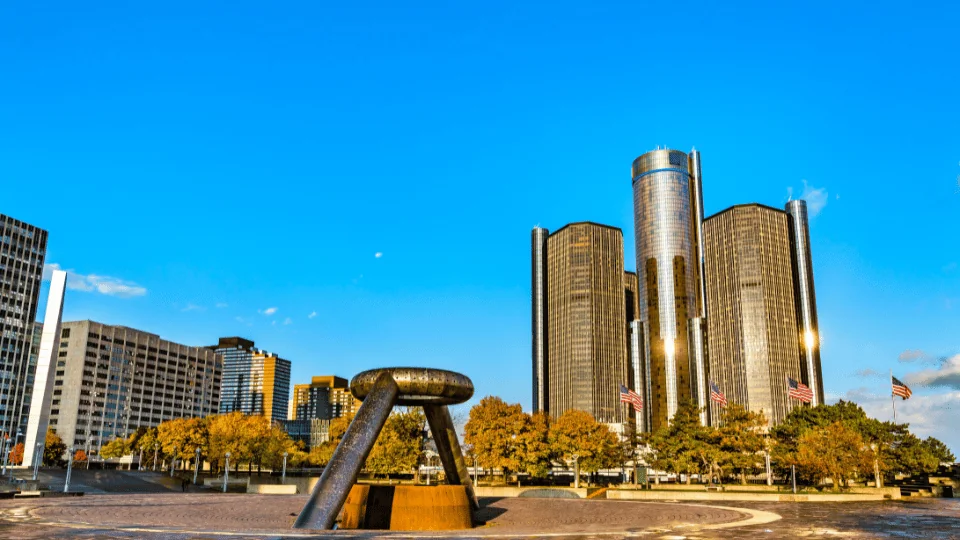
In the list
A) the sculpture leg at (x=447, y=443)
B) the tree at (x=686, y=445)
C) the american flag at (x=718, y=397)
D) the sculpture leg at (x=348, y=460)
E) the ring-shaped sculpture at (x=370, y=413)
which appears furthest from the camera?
the american flag at (x=718, y=397)

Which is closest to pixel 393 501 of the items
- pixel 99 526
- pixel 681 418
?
pixel 99 526

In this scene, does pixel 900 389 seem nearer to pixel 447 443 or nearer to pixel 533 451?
pixel 533 451

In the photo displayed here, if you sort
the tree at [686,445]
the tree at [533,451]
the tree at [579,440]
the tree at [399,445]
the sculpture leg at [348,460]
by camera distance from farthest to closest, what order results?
the tree at [399,445] < the tree at [686,445] < the tree at [579,440] < the tree at [533,451] < the sculpture leg at [348,460]

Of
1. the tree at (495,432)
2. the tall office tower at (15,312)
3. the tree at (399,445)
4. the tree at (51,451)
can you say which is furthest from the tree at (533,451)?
the tall office tower at (15,312)

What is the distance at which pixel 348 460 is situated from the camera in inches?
1064

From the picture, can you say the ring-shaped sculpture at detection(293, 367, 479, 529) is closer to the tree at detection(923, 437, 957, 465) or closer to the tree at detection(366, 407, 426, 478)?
the tree at detection(366, 407, 426, 478)

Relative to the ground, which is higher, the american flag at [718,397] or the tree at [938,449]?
the american flag at [718,397]

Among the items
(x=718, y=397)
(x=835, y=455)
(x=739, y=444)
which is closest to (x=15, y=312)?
(x=718, y=397)

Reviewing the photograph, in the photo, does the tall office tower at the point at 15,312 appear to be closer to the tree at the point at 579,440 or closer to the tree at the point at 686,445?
the tree at the point at 579,440

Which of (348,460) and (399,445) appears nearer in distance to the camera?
(348,460)

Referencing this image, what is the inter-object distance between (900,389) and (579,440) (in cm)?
3043

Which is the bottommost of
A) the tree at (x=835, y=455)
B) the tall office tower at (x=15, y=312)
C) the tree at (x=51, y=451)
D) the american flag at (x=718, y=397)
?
the tree at (x=51, y=451)

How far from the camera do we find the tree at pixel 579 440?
2864 inches

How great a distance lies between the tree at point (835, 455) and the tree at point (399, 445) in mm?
38001
